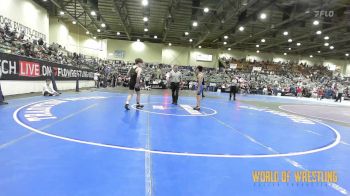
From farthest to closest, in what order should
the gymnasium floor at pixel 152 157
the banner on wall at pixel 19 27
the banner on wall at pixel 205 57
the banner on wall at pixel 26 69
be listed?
the banner on wall at pixel 205 57 → the banner on wall at pixel 19 27 → the banner on wall at pixel 26 69 → the gymnasium floor at pixel 152 157

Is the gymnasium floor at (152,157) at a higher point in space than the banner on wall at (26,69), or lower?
lower

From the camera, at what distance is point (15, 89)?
476 inches

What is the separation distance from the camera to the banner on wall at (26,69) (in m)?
11.1

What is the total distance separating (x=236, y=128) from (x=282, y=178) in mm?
3537

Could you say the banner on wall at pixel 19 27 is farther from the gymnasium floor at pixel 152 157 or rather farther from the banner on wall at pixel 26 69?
the gymnasium floor at pixel 152 157

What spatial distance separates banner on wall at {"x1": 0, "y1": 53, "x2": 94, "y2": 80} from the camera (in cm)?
1105

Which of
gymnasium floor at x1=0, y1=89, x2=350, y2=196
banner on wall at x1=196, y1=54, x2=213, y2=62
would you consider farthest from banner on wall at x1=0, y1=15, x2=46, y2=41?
banner on wall at x1=196, y1=54, x2=213, y2=62

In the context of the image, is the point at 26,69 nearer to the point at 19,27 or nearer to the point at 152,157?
the point at 152,157

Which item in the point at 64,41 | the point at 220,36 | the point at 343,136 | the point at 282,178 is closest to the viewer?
the point at 282,178

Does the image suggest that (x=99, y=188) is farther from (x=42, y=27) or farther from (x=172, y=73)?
(x=42, y=27)

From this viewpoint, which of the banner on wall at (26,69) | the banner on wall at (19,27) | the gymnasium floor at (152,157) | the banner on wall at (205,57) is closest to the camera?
the gymnasium floor at (152,157)

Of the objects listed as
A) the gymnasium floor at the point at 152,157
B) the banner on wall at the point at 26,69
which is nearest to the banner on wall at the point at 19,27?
the banner on wall at the point at 26,69

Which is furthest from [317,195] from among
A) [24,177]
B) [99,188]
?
[24,177]

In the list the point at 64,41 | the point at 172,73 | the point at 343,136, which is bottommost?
the point at 343,136
